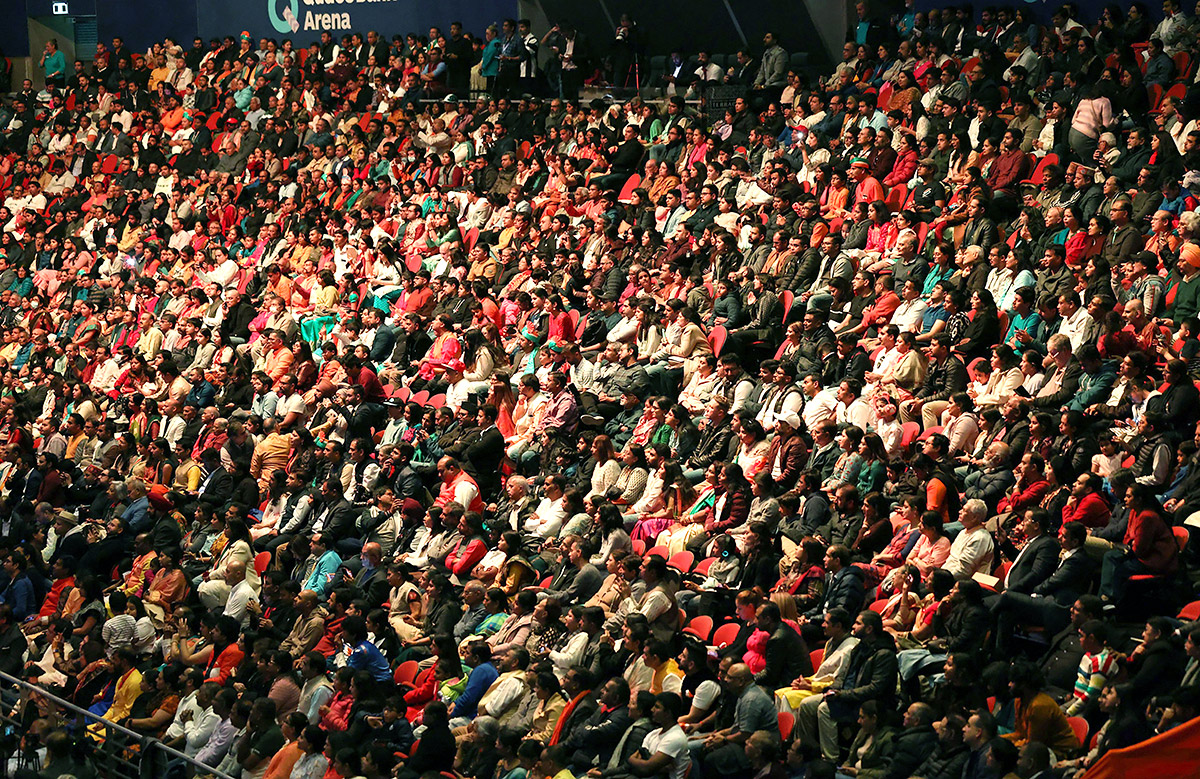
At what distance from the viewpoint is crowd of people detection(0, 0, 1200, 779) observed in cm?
820

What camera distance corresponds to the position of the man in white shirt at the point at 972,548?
8875 millimetres

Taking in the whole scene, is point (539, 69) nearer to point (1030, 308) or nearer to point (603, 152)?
point (603, 152)

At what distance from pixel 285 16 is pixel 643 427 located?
14565 mm

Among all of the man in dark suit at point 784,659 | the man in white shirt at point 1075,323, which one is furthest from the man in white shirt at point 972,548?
the man in white shirt at point 1075,323

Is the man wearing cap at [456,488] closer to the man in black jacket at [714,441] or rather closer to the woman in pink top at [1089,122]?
the man in black jacket at [714,441]

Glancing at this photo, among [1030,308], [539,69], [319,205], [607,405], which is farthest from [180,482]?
[539,69]

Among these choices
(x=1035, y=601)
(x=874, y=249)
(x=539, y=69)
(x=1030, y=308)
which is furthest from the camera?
(x=539, y=69)

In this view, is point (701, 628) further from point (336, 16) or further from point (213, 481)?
→ point (336, 16)

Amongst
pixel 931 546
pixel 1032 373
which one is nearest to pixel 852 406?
pixel 1032 373

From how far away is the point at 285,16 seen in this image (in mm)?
23844

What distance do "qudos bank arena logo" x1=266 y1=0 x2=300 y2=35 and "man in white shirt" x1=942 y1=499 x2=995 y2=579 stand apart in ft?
57.3

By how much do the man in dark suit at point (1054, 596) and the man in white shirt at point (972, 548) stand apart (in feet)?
1.34

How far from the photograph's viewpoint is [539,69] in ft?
63.6

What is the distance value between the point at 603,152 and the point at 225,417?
5.29 meters
